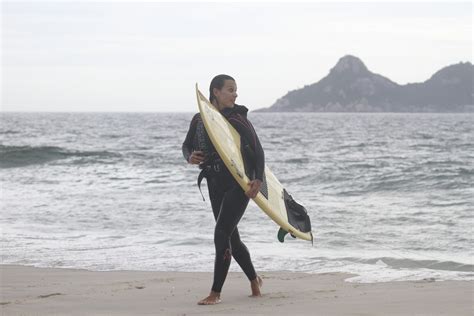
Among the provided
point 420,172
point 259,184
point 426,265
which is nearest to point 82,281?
point 259,184

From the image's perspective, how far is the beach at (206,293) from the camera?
4.77 metres

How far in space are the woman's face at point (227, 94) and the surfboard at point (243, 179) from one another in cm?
8

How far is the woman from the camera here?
4965 millimetres

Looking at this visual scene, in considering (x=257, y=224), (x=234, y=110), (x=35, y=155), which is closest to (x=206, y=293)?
(x=234, y=110)

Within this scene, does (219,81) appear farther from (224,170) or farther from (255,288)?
(255,288)

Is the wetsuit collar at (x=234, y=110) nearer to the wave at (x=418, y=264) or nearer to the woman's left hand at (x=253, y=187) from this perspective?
the woman's left hand at (x=253, y=187)

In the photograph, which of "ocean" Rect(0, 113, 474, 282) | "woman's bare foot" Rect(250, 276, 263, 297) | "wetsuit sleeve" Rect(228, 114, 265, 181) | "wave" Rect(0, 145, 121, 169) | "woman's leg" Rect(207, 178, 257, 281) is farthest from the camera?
"wave" Rect(0, 145, 121, 169)

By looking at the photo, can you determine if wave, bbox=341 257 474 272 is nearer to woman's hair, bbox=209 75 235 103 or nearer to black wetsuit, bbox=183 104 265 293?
black wetsuit, bbox=183 104 265 293

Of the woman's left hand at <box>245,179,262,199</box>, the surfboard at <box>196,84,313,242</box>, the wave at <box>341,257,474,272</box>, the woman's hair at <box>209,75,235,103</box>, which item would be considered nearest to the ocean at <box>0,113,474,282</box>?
the wave at <box>341,257,474,272</box>

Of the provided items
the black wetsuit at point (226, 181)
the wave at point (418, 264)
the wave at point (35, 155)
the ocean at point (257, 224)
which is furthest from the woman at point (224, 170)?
the wave at point (35, 155)

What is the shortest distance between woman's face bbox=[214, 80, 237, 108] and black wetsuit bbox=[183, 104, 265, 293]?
4 cm

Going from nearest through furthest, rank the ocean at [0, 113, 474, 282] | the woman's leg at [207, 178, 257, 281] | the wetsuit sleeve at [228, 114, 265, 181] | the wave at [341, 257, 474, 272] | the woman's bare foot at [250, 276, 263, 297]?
the wetsuit sleeve at [228, 114, 265, 181] → the woman's leg at [207, 178, 257, 281] → the woman's bare foot at [250, 276, 263, 297] → the wave at [341, 257, 474, 272] → the ocean at [0, 113, 474, 282]

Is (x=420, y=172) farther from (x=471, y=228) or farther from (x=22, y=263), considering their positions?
(x=22, y=263)

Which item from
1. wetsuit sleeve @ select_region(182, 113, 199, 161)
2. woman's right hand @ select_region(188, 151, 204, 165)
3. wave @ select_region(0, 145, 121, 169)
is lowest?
wave @ select_region(0, 145, 121, 169)
